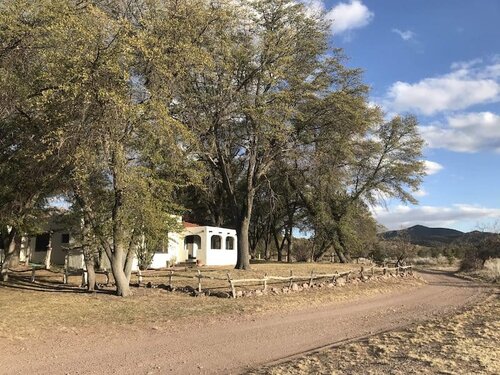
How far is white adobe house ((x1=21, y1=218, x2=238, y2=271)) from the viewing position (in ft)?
105

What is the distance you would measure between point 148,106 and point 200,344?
769 centimetres

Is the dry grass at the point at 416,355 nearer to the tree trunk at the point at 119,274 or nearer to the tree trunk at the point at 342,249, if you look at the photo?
the tree trunk at the point at 119,274

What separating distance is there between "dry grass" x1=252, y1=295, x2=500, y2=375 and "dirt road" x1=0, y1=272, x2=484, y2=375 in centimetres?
99

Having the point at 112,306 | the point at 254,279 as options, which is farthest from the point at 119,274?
the point at 254,279

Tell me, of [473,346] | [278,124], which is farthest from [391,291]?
[473,346]

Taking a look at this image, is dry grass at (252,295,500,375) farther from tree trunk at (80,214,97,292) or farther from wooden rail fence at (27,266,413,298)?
tree trunk at (80,214,97,292)

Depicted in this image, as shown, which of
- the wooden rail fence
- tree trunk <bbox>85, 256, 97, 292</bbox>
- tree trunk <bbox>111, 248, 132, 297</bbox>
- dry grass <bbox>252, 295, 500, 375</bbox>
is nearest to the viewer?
dry grass <bbox>252, 295, 500, 375</bbox>

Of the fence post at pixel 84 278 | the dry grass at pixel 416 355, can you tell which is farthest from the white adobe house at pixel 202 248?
the dry grass at pixel 416 355

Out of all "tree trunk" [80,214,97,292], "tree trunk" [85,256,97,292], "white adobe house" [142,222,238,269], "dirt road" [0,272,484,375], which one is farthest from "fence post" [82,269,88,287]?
"white adobe house" [142,222,238,269]

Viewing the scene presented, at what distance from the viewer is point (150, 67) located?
16.8 m

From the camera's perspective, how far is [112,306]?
1576cm

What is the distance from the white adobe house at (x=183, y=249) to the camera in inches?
1266

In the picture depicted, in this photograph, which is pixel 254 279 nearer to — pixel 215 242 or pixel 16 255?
pixel 16 255

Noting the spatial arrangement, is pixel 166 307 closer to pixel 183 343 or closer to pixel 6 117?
pixel 183 343
